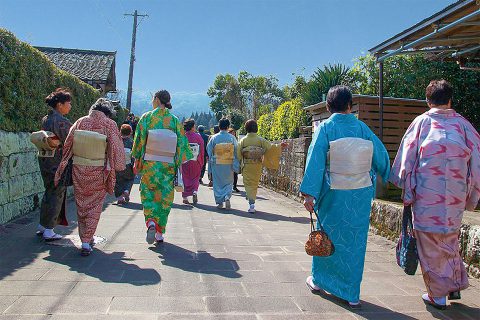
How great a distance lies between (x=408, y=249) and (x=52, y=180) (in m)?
4.09

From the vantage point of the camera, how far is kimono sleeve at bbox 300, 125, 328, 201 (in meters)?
4.01

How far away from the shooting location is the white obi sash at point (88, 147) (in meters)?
5.32

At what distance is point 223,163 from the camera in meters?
9.98

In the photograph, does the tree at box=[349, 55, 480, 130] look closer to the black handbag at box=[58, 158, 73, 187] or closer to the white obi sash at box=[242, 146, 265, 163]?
the white obi sash at box=[242, 146, 265, 163]

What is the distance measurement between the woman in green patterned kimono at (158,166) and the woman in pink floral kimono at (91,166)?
68 cm

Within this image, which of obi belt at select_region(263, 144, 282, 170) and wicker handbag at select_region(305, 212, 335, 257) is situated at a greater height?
obi belt at select_region(263, 144, 282, 170)

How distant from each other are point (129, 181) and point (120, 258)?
504 centimetres

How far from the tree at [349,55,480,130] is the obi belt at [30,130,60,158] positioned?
7272 millimetres

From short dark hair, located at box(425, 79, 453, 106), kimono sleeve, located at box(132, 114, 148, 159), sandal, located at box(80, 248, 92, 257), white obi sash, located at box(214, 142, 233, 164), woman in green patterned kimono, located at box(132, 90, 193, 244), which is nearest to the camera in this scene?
short dark hair, located at box(425, 79, 453, 106)

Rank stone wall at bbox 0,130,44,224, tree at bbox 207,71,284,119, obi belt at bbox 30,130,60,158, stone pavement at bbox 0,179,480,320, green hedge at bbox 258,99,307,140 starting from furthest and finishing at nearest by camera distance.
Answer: tree at bbox 207,71,284,119 → green hedge at bbox 258,99,307,140 → stone wall at bbox 0,130,44,224 → obi belt at bbox 30,130,60,158 → stone pavement at bbox 0,179,480,320

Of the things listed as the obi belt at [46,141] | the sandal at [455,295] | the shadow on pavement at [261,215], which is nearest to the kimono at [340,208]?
the sandal at [455,295]

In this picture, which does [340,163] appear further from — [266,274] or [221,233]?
[221,233]

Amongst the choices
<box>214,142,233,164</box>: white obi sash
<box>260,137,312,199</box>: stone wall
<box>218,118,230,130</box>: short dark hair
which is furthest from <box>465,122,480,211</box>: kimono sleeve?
<box>260,137,312,199</box>: stone wall

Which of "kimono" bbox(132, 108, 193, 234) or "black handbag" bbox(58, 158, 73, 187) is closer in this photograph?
"black handbag" bbox(58, 158, 73, 187)
